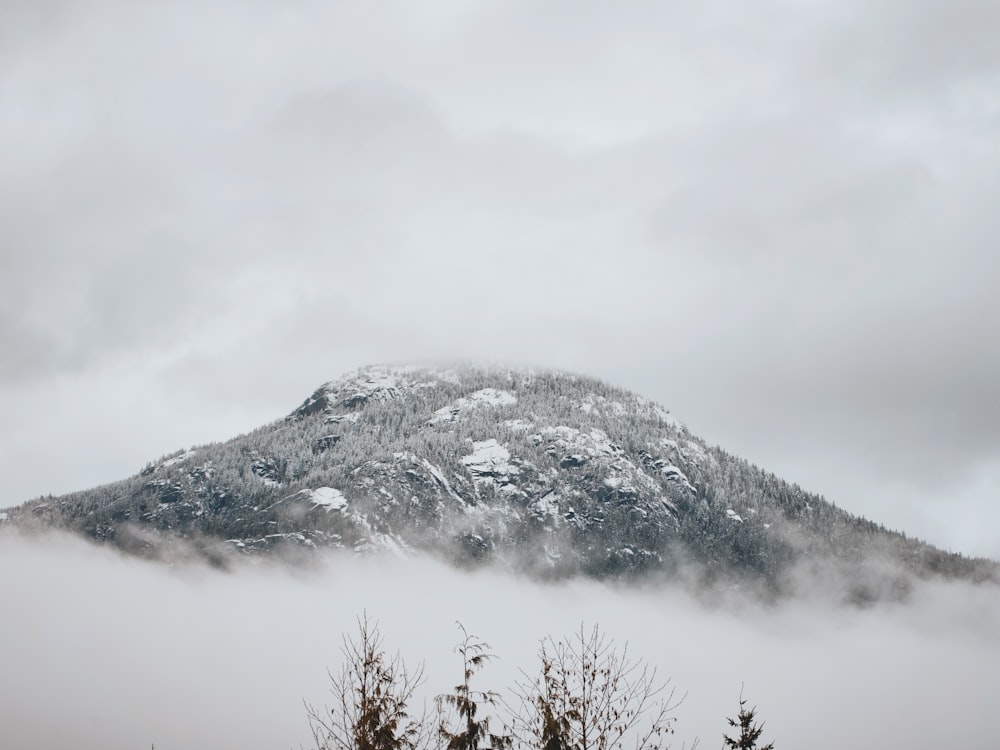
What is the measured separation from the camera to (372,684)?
36.2 meters

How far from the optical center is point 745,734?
49531 millimetres

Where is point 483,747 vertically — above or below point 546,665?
below

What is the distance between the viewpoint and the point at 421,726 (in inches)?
1382

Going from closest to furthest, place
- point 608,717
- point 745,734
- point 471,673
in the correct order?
point 471,673 < point 608,717 < point 745,734

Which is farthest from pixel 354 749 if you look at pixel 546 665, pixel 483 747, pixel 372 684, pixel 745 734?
pixel 745 734

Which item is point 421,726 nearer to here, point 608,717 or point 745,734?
point 608,717

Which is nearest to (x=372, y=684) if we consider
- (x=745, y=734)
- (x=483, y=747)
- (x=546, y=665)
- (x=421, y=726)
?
(x=421, y=726)

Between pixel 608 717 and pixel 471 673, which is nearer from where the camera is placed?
pixel 471 673

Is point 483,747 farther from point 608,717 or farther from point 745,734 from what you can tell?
point 745,734

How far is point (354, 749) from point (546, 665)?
28.1ft

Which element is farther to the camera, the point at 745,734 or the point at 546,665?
the point at 745,734

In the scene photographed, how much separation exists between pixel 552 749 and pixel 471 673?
13.2ft

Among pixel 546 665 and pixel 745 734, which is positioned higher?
pixel 546 665

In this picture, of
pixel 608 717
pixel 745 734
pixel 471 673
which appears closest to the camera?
pixel 471 673
